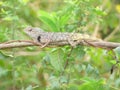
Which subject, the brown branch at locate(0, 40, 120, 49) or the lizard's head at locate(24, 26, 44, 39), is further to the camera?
the lizard's head at locate(24, 26, 44, 39)

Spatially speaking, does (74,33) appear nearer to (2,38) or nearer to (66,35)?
(66,35)

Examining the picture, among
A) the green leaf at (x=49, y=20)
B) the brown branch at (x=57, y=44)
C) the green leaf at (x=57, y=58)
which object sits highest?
the green leaf at (x=49, y=20)

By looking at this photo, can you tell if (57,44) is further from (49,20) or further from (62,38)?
(49,20)

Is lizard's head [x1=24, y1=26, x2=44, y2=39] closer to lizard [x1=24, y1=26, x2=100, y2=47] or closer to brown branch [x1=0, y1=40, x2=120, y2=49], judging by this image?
lizard [x1=24, y1=26, x2=100, y2=47]

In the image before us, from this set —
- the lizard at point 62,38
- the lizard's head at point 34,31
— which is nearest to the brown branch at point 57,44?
the lizard at point 62,38

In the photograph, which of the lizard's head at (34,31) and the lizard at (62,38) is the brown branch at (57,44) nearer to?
the lizard at (62,38)

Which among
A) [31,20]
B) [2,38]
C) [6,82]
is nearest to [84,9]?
[2,38]

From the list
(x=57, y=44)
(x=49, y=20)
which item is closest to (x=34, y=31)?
(x=49, y=20)

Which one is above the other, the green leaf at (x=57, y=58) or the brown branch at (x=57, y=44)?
the brown branch at (x=57, y=44)

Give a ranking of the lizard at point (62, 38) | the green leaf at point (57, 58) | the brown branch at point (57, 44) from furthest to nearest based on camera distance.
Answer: the green leaf at point (57, 58), the lizard at point (62, 38), the brown branch at point (57, 44)

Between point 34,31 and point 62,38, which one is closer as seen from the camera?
point 62,38

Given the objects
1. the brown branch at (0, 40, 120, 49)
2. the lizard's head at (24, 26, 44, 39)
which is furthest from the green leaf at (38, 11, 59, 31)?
the brown branch at (0, 40, 120, 49)
